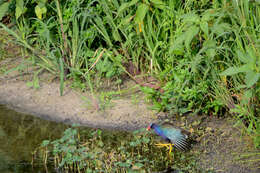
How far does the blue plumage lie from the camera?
3.84 m

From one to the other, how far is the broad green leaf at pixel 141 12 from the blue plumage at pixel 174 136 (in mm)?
1040

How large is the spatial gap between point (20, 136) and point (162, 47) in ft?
5.05

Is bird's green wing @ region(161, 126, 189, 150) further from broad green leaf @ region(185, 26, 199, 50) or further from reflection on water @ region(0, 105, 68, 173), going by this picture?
reflection on water @ region(0, 105, 68, 173)

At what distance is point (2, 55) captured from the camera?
565cm

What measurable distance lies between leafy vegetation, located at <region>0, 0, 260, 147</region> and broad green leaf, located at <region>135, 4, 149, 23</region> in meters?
0.01

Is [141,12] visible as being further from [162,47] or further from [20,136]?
[20,136]

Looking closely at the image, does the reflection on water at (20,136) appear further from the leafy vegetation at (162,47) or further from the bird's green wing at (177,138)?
the bird's green wing at (177,138)

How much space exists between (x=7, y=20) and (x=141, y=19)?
256 cm

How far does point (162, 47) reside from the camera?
459 cm

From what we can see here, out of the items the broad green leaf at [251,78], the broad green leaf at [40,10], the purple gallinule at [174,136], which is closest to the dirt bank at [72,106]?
the purple gallinule at [174,136]

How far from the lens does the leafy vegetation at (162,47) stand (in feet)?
12.6

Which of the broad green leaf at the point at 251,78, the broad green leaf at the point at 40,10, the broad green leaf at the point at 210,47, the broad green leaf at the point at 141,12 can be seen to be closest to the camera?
the broad green leaf at the point at 251,78

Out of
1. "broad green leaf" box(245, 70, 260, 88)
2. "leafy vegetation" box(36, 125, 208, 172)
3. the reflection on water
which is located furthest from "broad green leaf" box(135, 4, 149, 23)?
"broad green leaf" box(245, 70, 260, 88)

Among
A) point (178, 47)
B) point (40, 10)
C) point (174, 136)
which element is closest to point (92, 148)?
point (174, 136)
